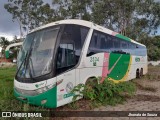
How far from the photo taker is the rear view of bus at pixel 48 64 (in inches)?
264

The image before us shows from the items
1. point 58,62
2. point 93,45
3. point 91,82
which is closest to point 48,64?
point 58,62

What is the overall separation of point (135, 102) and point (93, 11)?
23833 mm

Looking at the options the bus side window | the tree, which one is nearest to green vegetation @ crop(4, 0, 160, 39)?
the tree

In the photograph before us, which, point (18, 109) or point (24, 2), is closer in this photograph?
point (18, 109)

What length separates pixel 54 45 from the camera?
699cm

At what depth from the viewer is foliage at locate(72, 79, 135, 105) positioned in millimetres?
7785

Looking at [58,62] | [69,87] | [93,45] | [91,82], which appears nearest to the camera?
[58,62]

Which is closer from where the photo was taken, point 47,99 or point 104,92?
point 47,99

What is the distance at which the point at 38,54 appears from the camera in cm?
717

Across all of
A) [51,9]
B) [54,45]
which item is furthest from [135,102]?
[51,9]

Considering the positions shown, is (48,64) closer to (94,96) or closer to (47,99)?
(47,99)

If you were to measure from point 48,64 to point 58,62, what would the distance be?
0.34 metres

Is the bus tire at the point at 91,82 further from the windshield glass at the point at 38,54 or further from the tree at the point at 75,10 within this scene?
the tree at the point at 75,10

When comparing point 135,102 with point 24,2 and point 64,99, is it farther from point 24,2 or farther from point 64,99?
point 24,2
